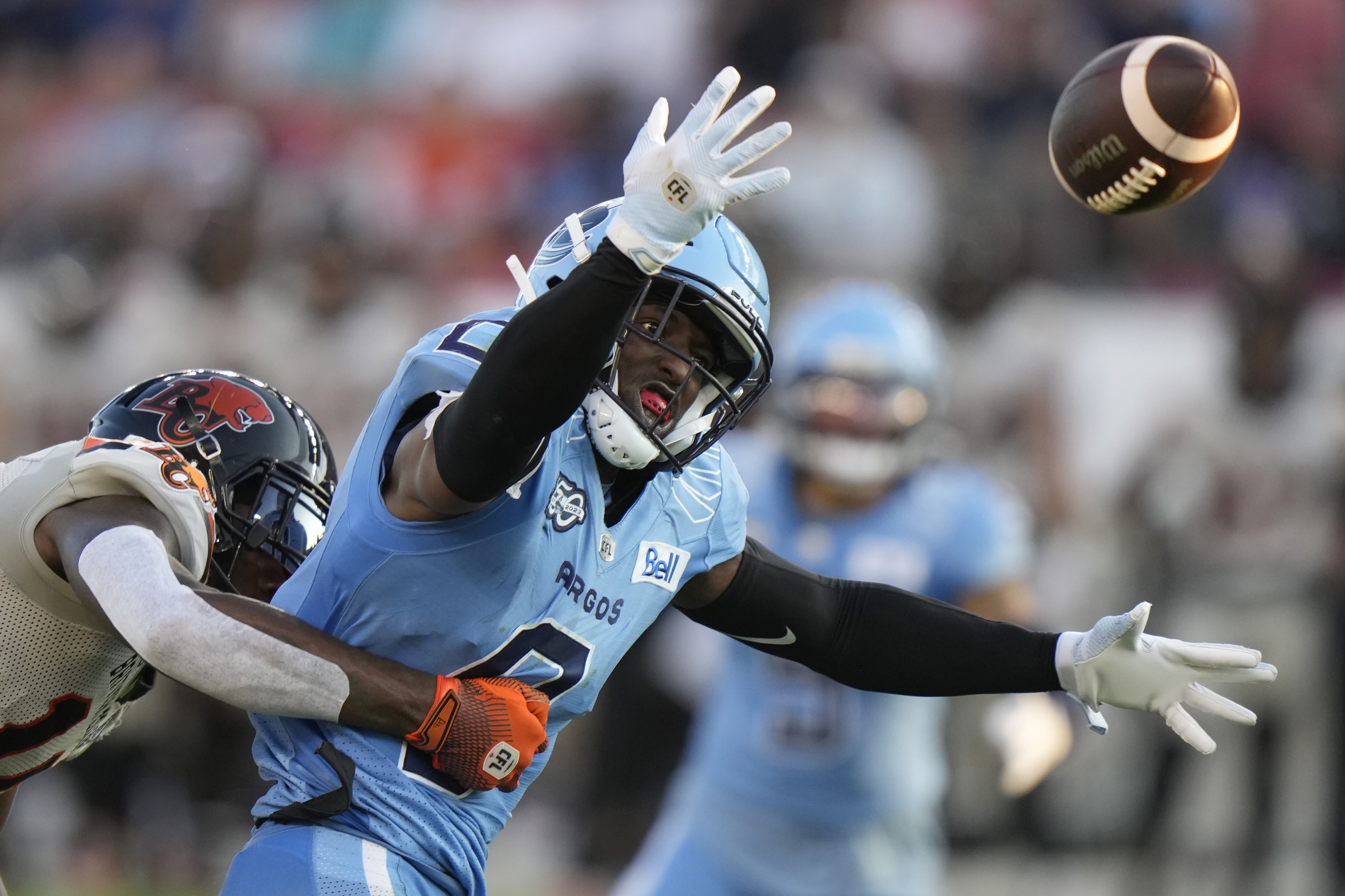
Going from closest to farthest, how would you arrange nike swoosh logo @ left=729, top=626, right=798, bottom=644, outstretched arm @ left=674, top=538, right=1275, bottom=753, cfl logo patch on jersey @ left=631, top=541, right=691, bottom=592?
cfl logo patch on jersey @ left=631, top=541, right=691, bottom=592 → outstretched arm @ left=674, top=538, right=1275, bottom=753 → nike swoosh logo @ left=729, top=626, right=798, bottom=644

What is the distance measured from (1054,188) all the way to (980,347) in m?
1.14

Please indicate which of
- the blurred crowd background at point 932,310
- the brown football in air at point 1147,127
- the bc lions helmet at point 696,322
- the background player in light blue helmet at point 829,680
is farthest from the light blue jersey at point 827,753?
the blurred crowd background at point 932,310

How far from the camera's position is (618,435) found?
109 inches

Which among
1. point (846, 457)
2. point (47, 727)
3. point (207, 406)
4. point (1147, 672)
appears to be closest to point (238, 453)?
point (207, 406)

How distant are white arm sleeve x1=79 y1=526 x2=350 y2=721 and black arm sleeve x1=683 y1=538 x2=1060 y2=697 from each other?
853 millimetres

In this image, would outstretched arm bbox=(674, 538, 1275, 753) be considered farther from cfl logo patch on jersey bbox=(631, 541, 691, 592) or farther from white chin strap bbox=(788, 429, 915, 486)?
white chin strap bbox=(788, 429, 915, 486)

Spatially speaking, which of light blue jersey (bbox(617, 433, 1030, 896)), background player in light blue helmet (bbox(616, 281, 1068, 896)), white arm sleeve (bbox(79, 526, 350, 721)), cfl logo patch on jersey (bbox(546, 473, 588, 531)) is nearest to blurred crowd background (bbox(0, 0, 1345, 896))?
background player in light blue helmet (bbox(616, 281, 1068, 896))

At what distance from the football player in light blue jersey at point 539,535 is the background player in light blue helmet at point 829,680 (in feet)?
6.53

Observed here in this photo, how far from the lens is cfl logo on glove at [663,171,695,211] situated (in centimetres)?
246

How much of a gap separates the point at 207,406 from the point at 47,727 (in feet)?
2.21

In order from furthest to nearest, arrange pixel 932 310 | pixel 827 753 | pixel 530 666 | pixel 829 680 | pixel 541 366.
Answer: pixel 932 310, pixel 827 753, pixel 829 680, pixel 530 666, pixel 541 366

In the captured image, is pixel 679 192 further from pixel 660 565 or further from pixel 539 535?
pixel 660 565

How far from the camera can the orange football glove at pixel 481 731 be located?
8.82 feet

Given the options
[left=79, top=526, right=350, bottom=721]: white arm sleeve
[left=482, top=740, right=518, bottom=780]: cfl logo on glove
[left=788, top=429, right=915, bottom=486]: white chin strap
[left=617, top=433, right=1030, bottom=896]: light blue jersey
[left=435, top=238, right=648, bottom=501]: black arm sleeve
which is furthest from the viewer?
[left=788, top=429, right=915, bottom=486]: white chin strap
